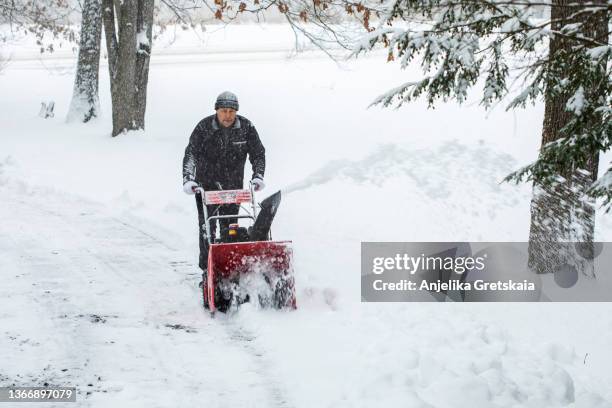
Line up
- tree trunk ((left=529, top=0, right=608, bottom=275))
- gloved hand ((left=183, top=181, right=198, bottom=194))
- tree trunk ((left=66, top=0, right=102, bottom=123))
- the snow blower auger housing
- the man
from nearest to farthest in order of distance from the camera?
the snow blower auger housing → gloved hand ((left=183, top=181, right=198, bottom=194)) → the man → tree trunk ((left=529, top=0, right=608, bottom=275)) → tree trunk ((left=66, top=0, right=102, bottom=123))

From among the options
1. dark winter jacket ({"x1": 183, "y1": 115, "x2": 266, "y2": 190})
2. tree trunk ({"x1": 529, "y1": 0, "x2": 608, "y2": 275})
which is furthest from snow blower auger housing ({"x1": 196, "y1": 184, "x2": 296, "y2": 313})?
tree trunk ({"x1": 529, "y1": 0, "x2": 608, "y2": 275})

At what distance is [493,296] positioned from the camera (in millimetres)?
8195

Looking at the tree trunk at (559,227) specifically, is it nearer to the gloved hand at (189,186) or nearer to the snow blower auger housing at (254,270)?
the snow blower auger housing at (254,270)

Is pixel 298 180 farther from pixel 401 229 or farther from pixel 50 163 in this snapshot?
pixel 50 163

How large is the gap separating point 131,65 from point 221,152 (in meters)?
9.41

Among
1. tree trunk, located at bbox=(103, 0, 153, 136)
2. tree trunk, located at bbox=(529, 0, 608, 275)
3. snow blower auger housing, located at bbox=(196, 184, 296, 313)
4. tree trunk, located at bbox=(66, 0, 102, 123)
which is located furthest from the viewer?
tree trunk, located at bbox=(66, 0, 102, 123)

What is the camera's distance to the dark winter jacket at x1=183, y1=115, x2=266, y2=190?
7.38m

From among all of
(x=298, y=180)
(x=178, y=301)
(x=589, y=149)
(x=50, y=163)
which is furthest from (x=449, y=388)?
(x=50, y=163)

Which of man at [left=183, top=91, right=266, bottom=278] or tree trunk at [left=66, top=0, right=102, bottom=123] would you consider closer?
man at [left=183, top=91, right=266, bottom=278]

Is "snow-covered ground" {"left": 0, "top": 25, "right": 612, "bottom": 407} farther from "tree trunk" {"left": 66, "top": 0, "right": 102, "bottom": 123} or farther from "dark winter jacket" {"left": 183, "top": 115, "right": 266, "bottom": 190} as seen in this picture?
"dark winter jacket" {"left": 183, "top": 115, "right": 266, "bottom": 190}

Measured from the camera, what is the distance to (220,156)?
294 inches

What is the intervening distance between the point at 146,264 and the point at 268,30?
105ft

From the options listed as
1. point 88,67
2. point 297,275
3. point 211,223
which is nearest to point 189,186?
point 211,223

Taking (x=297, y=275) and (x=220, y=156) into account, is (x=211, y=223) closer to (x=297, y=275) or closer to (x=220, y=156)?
(x=220, y=156)
